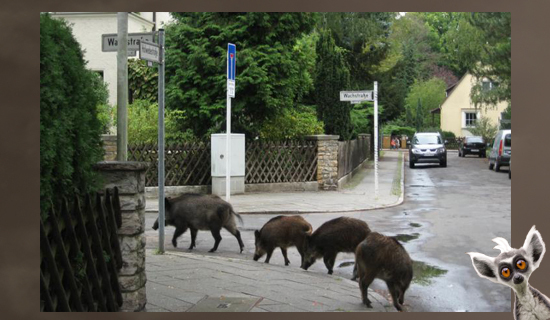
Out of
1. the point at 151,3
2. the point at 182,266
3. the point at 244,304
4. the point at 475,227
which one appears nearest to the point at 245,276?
the point at 182,266

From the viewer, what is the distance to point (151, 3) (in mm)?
5281

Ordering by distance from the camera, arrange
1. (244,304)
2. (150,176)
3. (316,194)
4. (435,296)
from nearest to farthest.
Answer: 1. (244,304)
2. (435,296)
3. (150,176)
4. (316,194)

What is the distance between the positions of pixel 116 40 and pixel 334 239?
337 cm

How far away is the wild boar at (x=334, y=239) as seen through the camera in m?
7.88

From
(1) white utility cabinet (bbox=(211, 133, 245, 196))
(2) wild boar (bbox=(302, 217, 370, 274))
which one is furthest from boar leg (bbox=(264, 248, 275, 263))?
(1) white utility cabinet (bbox=(211, 133, 245, 196))

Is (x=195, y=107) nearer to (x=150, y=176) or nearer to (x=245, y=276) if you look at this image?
(x=150, y=176)

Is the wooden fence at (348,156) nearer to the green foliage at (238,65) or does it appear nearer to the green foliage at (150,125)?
the green foliage at (238,65)

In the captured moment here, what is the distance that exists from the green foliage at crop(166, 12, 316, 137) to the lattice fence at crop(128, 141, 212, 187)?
1.62 meters

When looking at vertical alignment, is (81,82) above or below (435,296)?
above

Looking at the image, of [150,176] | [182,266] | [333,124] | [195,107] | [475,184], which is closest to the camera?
[182,266]

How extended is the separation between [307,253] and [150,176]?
30.4 feet

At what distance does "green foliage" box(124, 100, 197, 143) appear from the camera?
17797 millimetres

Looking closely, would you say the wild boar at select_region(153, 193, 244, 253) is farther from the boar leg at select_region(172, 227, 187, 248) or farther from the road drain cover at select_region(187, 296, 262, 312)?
the road drain cover at select_region(187, 296, 262, 312)

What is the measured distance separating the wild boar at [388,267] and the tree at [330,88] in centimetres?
1795
